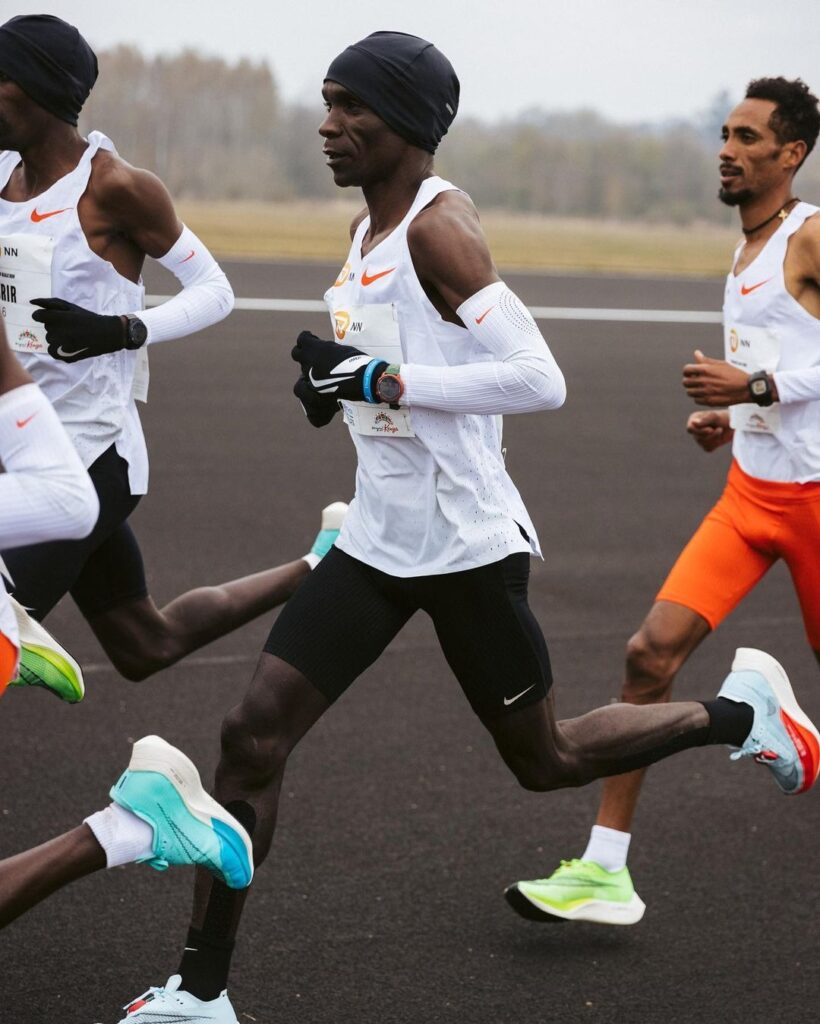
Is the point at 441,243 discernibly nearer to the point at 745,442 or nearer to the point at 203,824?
the point at 203,824

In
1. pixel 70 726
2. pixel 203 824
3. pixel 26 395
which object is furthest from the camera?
pixel 70 726

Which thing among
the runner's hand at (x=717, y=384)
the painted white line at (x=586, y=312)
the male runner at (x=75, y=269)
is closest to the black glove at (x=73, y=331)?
the male runner at (x=75, y=269)

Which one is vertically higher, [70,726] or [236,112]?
[70,726]

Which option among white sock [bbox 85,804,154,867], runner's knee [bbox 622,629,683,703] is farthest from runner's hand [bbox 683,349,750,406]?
white sock [bbox 85,804,154,867]

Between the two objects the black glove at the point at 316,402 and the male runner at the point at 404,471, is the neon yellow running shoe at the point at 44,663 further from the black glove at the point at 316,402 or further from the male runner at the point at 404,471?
the black glove at the point at 316,402

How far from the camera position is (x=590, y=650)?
708 centimetres

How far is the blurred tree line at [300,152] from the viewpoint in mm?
41781

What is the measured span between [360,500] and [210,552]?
4.82m

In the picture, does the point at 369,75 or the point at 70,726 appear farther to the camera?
the point at 70,726

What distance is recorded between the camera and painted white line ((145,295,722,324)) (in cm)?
1922

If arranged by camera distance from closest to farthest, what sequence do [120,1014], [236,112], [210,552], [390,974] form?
[120,1014] → [390,974] → [210,552] → [236,112]

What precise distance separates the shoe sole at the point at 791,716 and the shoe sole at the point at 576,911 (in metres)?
0.60

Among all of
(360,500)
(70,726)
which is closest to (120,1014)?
(360,500)

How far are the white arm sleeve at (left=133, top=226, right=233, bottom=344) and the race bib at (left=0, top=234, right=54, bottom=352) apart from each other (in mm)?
287
